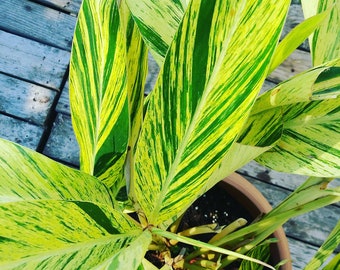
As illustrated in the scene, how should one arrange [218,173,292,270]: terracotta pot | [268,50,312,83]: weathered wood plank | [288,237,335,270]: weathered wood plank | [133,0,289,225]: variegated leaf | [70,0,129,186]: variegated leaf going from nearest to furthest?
[133,0,289,225]: variegated leaf < [70,0,129,186]: variegated leaf < [218,173,292,270]: terracotta pot < [288,237,335,270]: weathered wood plank < [268,50,312,83]: weathered wood plank

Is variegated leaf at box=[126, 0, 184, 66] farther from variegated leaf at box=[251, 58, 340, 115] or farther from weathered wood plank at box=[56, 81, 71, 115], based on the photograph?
weathered wood plank at box=[56, 81, 71, 115]

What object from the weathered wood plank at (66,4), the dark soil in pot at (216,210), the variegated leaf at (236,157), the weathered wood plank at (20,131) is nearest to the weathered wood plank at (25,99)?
the weathered wood plank at (20,131)

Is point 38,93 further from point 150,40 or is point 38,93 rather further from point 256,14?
point 256,14

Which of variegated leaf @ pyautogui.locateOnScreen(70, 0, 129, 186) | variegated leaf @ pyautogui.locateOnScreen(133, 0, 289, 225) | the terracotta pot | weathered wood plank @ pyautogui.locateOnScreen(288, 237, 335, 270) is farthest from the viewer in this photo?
weathered wood plank @ pyautogui.locateOnScreen(288, 237, 335, 270)

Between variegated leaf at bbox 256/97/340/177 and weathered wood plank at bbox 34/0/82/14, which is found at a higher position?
weathered wood plank at bbox 34/0/82/14

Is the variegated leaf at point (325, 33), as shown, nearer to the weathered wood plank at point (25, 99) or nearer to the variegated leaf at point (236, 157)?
the variegated leaf at point (236, 157)

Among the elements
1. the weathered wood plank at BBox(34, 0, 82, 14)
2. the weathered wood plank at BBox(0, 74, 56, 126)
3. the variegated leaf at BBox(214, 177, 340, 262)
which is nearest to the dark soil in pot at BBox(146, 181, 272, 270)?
the variegated leaf at BBox(214, 177, 340, 262)

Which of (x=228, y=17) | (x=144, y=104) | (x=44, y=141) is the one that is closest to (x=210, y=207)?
(x=144, y=104)

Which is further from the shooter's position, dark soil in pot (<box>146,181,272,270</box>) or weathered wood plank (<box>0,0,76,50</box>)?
weathered wood plank (<box>0,0,76,50</box>)
